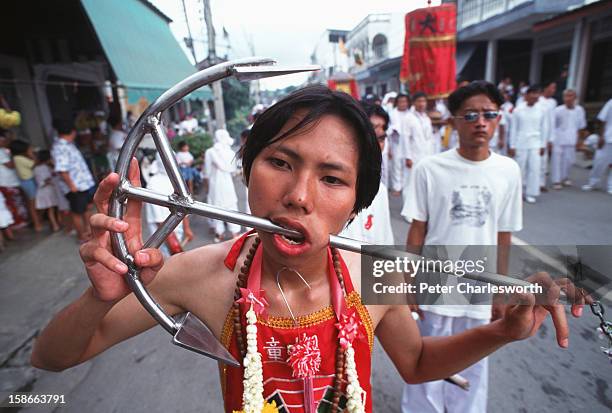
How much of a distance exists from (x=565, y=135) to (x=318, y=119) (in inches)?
329

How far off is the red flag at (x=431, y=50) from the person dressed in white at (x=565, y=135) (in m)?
3.00

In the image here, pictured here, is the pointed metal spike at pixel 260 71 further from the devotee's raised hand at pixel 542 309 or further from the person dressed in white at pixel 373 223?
the person dressed in white at pixel 373 223

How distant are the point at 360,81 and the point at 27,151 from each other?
28.9 m

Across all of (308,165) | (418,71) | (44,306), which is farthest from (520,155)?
(44,306)

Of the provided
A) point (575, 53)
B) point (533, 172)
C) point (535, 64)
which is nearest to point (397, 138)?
point (533, 172)

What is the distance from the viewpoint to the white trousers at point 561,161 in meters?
7.27

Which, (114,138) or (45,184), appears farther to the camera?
(114,138)

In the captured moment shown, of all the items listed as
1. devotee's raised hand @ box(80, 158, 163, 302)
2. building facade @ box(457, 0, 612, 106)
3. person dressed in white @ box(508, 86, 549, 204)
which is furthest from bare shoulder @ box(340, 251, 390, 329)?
building facade @ box(457, 0, 612, 106)

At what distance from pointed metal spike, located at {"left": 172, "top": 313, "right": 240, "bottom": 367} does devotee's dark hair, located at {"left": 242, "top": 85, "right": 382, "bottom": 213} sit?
0.49m

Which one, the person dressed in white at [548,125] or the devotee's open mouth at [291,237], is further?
the person dressed in white at [548,125]

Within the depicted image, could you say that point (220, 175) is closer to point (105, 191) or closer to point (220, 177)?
point (220, 177)

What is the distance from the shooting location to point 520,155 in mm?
6738

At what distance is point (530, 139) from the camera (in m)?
6.59

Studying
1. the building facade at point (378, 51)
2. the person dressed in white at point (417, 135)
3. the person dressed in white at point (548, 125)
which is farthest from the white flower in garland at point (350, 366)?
the building facade at point (378, 51)
